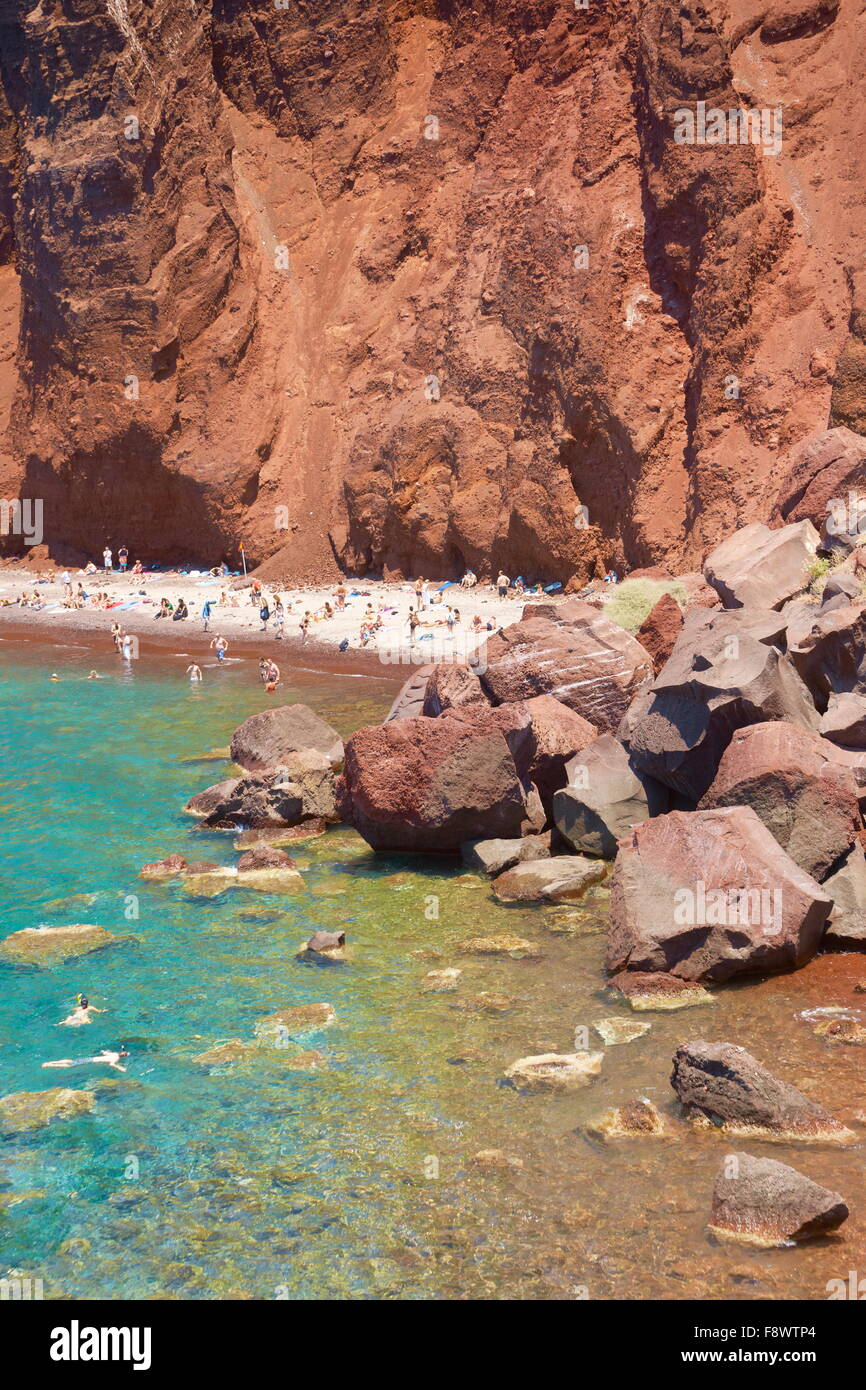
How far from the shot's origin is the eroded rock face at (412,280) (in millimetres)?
41438

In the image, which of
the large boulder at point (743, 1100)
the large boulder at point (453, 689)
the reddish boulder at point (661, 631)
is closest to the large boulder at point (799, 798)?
the large boulder at point (743, 1100)

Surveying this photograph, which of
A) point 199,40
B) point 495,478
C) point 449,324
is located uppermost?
point 199,40

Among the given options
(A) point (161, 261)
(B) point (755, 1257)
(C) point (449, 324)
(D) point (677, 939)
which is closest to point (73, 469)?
(A) point (161, 261)

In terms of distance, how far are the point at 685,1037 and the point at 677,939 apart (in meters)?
1.62

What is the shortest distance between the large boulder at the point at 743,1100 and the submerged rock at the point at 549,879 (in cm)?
667

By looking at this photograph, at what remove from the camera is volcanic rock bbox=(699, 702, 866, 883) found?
1745 centimetres

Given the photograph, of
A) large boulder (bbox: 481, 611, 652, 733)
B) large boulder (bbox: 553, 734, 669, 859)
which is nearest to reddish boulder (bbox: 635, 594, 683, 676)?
large boulder (bbox: 481, 611, 652, 733)

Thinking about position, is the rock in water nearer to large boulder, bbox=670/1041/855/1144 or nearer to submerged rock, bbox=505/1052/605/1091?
large boulder, bbox=670/1041/855/1144

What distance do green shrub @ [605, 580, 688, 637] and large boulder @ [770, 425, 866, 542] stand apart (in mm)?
4255

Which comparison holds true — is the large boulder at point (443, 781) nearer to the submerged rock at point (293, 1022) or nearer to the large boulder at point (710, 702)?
the large boulder at point (710, 702)

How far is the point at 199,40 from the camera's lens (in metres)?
61.3

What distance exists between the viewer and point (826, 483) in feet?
87.4

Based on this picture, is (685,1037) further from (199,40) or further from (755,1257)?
(199,40)

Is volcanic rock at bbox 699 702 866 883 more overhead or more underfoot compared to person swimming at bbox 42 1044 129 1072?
more overhead
